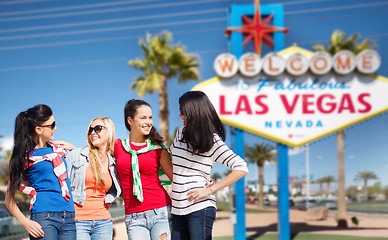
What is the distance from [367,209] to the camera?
36.7 meters

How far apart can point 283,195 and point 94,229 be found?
416 inches

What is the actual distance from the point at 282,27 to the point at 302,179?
24.5 m

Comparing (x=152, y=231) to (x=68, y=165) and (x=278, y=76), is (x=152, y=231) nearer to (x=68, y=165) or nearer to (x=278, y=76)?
(x=68, y=165)

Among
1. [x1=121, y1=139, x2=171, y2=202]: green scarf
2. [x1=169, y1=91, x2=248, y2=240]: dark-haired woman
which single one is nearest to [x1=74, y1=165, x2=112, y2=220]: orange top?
[x1=121, y1=139, x2=171, y2=202]: green scarf

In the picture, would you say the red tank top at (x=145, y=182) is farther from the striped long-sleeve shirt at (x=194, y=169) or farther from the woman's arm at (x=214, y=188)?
the woman's arm at (x=214, y=188)

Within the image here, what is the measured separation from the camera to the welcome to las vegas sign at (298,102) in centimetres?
1264

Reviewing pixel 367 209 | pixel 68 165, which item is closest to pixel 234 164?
pixel 68 165

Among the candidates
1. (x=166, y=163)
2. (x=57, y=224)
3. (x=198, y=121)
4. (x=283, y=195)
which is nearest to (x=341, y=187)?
(x=283, y=195)

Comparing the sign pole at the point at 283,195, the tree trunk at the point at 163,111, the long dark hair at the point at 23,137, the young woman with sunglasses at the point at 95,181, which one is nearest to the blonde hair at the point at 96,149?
the young woman with sunglasses at the point at 95,181

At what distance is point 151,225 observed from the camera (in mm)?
3096

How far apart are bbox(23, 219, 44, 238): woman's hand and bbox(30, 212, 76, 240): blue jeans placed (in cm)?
4

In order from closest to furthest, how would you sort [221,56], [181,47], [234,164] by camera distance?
[234,164] < [221,56] < [181,47]

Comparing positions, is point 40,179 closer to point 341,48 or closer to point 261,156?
point 341,48

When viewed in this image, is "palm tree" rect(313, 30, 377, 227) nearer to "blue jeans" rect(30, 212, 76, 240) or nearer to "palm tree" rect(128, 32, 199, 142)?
"palm tree" rect(128, 32, 199, 142)
